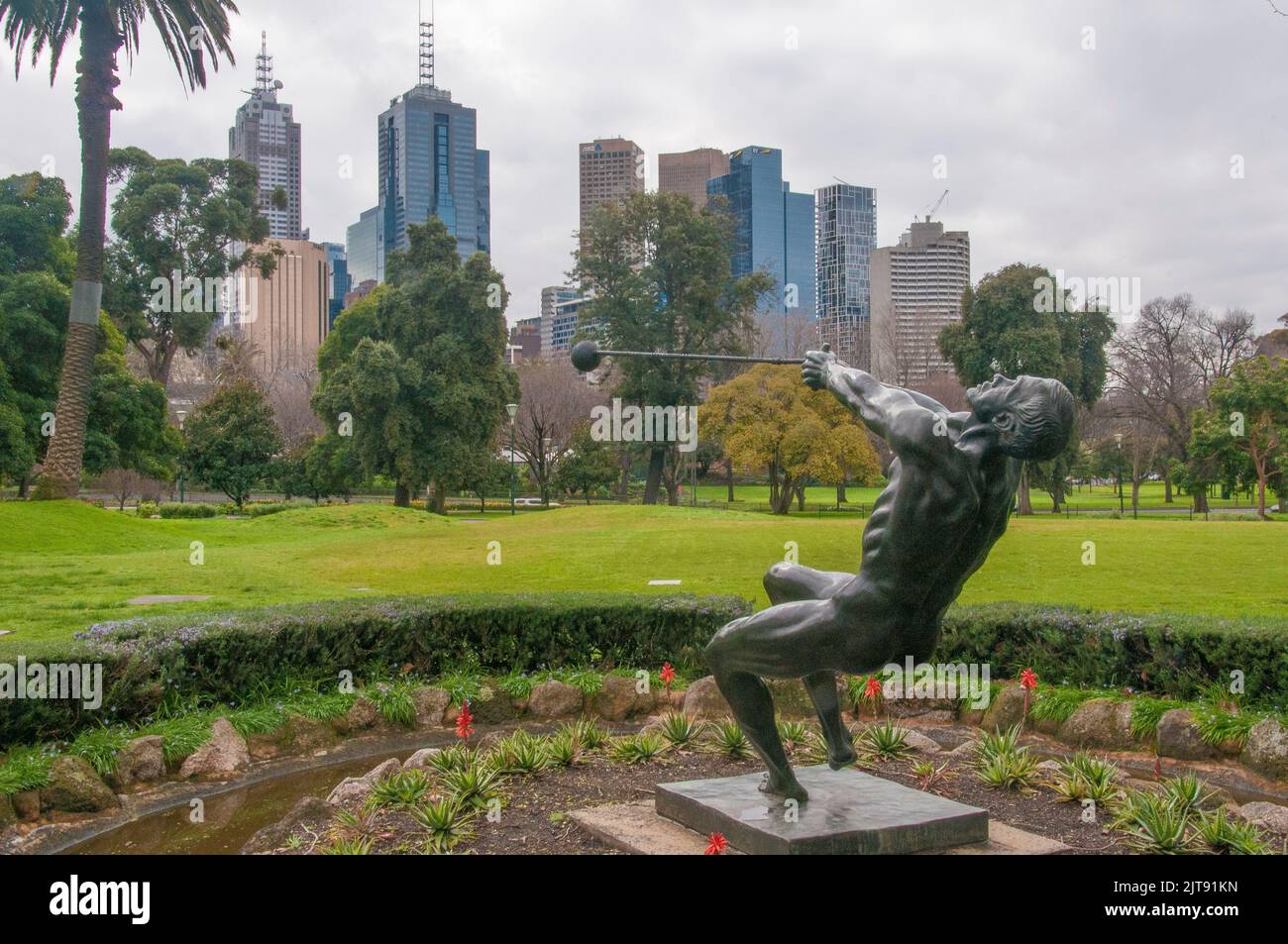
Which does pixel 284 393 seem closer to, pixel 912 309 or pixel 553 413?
pixel 553 413

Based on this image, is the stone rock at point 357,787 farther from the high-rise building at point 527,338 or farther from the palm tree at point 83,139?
the high-rise building at point 527,338

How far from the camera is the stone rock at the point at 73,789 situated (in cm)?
646

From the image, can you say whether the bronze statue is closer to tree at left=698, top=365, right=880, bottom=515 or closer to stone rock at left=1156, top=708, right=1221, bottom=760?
stone rock at left=1156, top=708, right=1221, bottom=760

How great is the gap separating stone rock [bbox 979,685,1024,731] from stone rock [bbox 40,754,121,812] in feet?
21.7

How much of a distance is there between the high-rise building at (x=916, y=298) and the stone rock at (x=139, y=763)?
56.0 metres

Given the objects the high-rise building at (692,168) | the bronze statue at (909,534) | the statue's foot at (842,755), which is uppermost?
the high-rise building at (692,168)

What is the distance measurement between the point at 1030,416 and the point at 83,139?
24765mm

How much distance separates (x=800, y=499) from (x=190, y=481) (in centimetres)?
2774

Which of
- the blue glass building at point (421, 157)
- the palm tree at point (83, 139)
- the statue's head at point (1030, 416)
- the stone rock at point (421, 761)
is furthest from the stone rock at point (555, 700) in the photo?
the blue glass building at point (421, 157)

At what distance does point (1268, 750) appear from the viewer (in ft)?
23.0

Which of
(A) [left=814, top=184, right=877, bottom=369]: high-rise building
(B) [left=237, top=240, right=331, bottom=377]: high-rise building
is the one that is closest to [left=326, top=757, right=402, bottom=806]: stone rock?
(A) [left=814, top=184, right=877, bottom=369]: high-rise building

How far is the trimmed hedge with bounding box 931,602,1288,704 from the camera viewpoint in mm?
7785

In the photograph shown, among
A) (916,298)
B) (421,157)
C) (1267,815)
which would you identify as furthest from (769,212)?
(1267,815)

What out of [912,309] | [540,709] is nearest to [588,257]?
[912,309]
